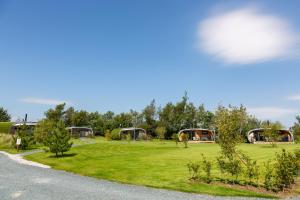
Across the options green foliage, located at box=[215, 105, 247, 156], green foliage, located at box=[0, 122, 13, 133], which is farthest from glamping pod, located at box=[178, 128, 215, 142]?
green foliage, located at box=[215, 105, 247, 156]

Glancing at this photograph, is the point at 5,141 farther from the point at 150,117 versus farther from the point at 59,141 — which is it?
the point at 150,117

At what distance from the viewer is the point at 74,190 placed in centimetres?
1237

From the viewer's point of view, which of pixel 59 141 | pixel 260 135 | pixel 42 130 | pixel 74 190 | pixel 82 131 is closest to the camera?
pixel 74 190

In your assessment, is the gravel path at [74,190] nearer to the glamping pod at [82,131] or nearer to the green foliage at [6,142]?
the green foliage at [6,142]

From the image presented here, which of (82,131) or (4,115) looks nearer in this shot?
(82,131)

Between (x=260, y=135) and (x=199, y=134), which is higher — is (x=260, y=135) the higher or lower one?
the higher one

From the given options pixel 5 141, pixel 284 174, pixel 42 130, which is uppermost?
pixel 42 130

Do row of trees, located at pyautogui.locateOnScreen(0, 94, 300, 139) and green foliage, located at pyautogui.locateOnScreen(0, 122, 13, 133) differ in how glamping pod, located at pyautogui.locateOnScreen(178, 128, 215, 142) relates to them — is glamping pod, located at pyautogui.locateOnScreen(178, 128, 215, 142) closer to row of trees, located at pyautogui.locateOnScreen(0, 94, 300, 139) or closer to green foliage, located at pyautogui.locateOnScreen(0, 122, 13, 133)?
row of trees, located at pyautogui.locateOnScreen(0, 94, 300, 139)

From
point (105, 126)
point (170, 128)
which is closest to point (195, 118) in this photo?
point (170, 128)

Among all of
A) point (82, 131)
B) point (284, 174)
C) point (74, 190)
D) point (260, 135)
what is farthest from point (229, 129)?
point (82, 131)

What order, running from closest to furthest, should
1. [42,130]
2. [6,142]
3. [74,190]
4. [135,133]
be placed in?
[74,190] < [6,142] < [42,130] < [135,133]

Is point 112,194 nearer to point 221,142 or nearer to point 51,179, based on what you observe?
point 51,179

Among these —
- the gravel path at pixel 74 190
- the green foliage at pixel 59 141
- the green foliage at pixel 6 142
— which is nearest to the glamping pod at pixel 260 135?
the green foliage at pixel 59 141

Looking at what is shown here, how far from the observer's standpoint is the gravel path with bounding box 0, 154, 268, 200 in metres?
11.1
